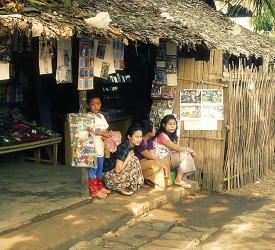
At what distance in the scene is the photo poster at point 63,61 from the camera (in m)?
7.46

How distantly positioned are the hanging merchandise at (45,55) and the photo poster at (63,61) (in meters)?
0.18

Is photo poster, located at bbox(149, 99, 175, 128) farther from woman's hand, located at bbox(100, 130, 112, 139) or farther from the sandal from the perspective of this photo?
woman's hand, located at bbox(100, 130, 112, 139)

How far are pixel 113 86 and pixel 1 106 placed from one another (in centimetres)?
235

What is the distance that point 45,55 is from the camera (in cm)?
725

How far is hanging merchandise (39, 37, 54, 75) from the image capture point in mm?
7207

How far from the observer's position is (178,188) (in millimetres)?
9078

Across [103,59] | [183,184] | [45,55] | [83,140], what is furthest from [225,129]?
[45,55]

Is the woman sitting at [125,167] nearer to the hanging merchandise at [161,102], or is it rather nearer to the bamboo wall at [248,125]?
the hanging merchandise at [161,102]

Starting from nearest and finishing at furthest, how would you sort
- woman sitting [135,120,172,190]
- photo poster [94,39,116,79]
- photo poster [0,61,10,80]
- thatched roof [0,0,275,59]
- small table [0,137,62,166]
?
photo poster [0,61,10,80] → thatched roof [0,0,275,59] → photo poster [94,39,116,79] → woman sitting [135,120,172,190] → small table [0,137,62,166]

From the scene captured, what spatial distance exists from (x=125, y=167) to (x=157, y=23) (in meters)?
2.55

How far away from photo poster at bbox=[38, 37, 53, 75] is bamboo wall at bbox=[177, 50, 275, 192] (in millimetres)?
3030

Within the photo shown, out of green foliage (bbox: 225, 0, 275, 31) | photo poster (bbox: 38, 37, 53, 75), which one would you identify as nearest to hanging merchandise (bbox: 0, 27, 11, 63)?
photo poster (bbox: 38, 37, 53, 75)

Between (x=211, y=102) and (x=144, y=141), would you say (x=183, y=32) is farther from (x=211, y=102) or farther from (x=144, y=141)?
(x=144, y=141)

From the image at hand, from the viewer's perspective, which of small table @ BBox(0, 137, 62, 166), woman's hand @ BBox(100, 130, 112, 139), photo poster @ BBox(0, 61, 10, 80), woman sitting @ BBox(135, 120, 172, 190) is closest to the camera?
photo poster @ BBox(0, 61, 10, 80)
